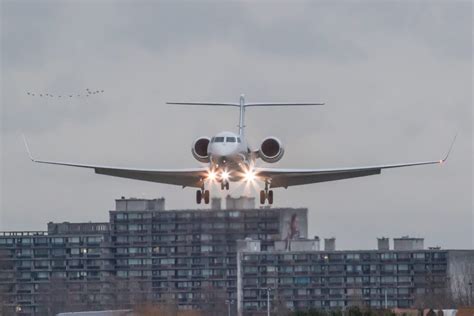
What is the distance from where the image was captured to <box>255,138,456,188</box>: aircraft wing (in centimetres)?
9050

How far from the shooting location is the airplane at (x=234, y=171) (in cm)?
8781

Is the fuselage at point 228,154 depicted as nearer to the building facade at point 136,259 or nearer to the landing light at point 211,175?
the landing light at point 211,175

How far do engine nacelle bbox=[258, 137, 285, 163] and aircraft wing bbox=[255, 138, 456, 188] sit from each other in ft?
2.58

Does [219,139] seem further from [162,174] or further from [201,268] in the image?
[201,268]

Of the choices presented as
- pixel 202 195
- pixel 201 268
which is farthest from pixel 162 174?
pixel 201 268

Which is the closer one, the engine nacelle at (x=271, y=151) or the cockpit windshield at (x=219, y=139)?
the cockpit windshield at (x=219, y=139)

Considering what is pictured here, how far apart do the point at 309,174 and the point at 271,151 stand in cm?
206

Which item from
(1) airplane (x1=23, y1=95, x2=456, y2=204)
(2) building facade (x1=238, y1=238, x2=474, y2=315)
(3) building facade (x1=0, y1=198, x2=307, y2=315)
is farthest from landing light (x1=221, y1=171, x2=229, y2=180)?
(2) building facade (x1=238, y1=238, x2=474, y2=315)

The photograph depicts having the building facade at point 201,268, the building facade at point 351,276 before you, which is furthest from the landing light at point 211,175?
the building facade at point 351,276

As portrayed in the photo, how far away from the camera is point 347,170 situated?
91.8 m

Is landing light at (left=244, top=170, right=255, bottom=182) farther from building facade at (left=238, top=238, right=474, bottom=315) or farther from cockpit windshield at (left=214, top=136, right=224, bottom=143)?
building facade at (left=238, top=238, right=474, bottom=315)

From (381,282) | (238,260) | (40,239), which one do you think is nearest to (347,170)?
(238,260)

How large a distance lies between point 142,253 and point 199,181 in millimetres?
39018

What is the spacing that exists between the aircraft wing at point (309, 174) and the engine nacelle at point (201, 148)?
2.34m
